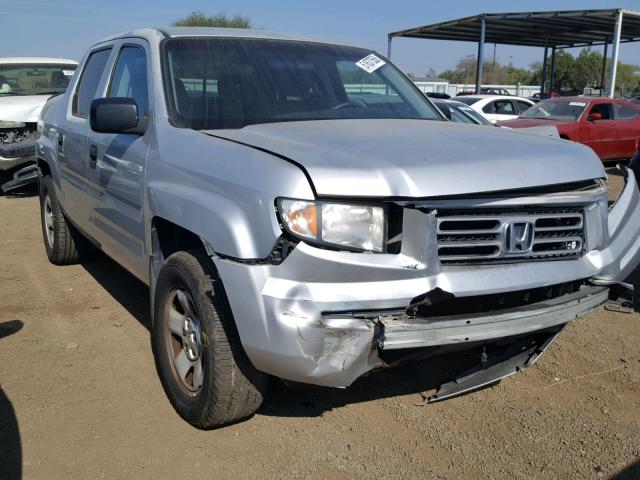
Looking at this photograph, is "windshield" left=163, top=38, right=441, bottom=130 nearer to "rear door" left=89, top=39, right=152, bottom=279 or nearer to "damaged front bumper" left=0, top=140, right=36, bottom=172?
"rear door" left=89, top=39, right=152, bottom=279

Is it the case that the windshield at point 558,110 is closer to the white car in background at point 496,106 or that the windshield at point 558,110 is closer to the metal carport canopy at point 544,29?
the white car in background at point 496,106

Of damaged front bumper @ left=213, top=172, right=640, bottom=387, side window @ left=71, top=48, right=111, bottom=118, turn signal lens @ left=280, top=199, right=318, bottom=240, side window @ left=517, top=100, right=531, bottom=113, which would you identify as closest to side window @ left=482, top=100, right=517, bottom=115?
side window @ left=517, top=100, right=531, bottom=113

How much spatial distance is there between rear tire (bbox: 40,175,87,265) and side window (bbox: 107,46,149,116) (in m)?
1.63

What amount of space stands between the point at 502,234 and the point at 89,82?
3469 mm

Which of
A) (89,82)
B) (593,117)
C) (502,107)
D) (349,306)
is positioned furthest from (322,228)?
(502,107)

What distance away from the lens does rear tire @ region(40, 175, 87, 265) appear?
5578 millimetres

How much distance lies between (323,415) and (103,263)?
3.47 meters

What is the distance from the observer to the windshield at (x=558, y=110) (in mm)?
Answer: 13766

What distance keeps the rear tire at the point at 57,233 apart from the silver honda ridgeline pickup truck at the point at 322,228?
6.43 feet

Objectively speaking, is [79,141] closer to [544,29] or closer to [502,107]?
[502,107]

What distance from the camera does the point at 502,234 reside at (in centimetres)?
264

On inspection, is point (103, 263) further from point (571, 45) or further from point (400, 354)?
point (571, 45)

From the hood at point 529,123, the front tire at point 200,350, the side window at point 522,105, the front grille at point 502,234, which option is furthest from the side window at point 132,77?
the side window at point 522,105

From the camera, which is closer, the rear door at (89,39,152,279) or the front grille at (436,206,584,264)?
the front grille at (436,206,584,264)
